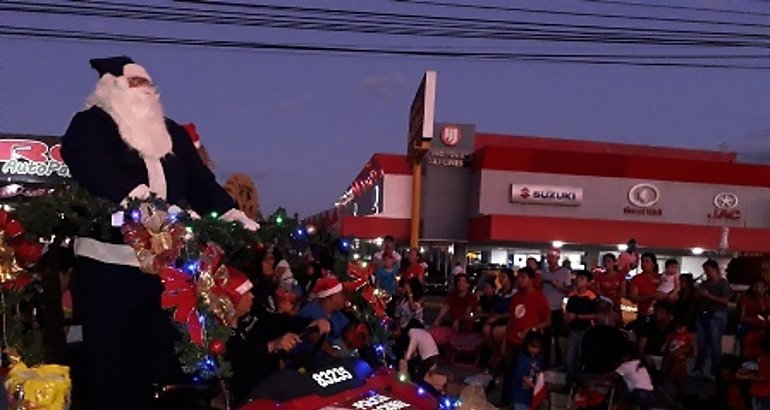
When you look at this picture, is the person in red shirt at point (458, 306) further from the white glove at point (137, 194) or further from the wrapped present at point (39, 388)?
the wrapped present at point (39, 388)

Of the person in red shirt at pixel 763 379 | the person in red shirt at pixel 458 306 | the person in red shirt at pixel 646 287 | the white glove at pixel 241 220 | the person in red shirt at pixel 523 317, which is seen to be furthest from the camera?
the person in red shirt at pixel 458 306

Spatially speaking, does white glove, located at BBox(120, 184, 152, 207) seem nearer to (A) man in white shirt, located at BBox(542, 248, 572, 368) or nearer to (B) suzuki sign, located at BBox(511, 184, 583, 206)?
(A) man in white shirt, located at BBox(542, 248, 572, 368)

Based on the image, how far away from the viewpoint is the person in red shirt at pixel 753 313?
8776 mm

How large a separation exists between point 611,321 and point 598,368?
7.59 ft

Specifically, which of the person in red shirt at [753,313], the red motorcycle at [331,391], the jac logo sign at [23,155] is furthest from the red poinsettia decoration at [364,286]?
the jac logo sign at [23,155]

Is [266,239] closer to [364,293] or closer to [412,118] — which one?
[364,293]

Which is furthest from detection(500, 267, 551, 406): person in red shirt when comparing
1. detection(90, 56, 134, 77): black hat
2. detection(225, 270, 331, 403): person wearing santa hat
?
detection(90, 56, 134, 77): black hat

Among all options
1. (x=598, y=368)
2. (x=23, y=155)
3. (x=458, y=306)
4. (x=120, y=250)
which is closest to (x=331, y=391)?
(x=120, y=250)

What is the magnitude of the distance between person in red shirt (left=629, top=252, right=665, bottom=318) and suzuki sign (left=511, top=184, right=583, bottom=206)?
17.9m

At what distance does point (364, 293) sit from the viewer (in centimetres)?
476

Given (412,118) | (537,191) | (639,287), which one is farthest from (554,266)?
(537,191)

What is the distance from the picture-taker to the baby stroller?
750cm

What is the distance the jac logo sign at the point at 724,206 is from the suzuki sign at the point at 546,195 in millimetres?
4810

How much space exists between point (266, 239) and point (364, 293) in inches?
49.8
